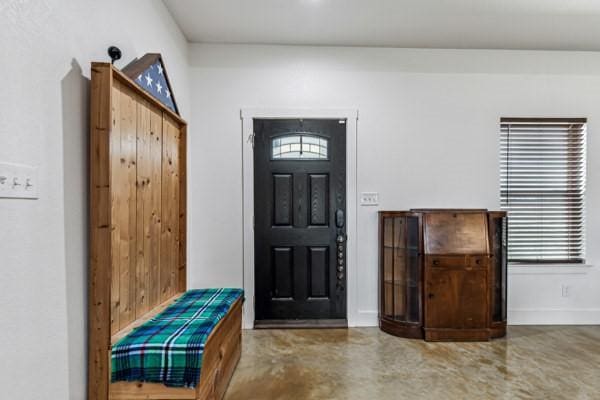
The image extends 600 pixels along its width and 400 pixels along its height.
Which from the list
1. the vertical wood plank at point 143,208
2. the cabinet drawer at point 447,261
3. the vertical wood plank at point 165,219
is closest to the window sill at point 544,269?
the cabinet drawer at point 447,261

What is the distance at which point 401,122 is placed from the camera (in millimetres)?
3588

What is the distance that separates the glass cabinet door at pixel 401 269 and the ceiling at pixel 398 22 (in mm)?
1658

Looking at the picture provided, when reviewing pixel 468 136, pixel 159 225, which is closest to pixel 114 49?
pixel 159 225

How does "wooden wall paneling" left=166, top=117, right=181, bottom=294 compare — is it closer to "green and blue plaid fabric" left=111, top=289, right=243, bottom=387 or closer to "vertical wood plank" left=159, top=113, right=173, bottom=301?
"vertical wood plank" left=159, top=113, right=173, bottom=301

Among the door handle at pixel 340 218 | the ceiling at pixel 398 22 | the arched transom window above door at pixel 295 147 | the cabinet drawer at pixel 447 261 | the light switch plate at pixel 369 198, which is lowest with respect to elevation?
the cabinet drawer at pixel 447 261

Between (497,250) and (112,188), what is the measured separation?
3.12m

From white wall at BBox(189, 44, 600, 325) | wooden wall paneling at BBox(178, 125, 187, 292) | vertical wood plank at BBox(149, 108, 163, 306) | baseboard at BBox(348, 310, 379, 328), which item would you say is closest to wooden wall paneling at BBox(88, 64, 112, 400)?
vertical wood plank at BBox(149, 108, 163, 306)

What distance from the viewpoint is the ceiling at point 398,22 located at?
2.82m

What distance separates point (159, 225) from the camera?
2.43 m

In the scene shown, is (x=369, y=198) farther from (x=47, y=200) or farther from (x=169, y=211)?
(x=47, y=200)

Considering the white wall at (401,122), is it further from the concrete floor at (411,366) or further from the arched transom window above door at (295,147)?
the concrete floor at (411,366)

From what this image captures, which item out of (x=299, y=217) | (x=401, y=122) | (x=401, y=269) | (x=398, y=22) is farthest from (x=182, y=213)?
(x=398, y=22)

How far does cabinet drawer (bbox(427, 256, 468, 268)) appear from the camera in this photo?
3.13 m

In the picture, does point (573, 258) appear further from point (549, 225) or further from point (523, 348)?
point (523, 348)
